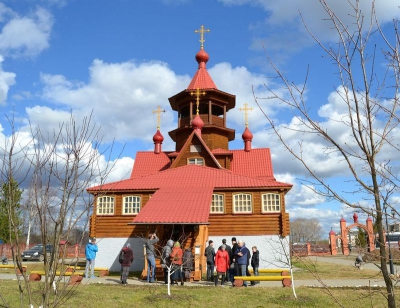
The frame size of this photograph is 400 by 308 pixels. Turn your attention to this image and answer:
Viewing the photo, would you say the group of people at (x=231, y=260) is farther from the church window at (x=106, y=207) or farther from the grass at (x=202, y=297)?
the church window at (x=106, y=207)

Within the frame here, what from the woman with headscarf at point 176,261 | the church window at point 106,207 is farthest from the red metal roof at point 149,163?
the woman with headscarf at point 176,261

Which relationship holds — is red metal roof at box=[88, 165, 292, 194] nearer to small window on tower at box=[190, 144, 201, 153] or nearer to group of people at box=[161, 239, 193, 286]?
small window on tower at box=[190, 144, 201, 153]

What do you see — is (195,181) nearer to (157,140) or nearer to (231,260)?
(231,260)

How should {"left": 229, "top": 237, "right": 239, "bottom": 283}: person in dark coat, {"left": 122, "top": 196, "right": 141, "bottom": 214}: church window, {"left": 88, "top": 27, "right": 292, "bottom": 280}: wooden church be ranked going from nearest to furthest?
{"left": 229, "top": 237, "right": 239, "bottom": 283}: person in dark coat < {"left": 88, "top": 27, "right": 292, "bottom": 280}: wooden church < {"left": 122, "top": 196, "right": 141, "bottom": 214}: church window

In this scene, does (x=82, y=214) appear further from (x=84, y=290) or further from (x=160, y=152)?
(x=160, y=152)

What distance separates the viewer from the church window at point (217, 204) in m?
19.1

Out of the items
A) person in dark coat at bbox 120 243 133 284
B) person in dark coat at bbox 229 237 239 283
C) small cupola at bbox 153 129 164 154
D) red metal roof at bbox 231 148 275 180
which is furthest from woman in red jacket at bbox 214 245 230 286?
small cupola at bbox 153 129 164 154

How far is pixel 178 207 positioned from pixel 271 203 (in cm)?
548

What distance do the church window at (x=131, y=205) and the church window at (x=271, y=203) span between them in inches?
263

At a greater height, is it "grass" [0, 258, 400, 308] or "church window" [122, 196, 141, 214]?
"church window" [122, 196, 141, 214]

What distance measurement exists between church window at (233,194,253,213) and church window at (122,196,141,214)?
518 centimetres

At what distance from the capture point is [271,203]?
1883cm

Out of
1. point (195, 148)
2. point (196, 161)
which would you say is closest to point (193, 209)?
point (196, 161)

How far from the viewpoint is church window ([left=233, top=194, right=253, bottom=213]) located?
19.0m
